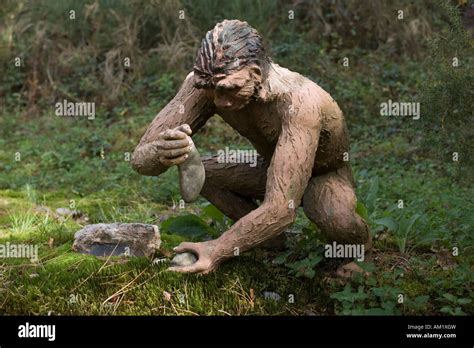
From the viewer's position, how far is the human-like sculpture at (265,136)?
138 inches

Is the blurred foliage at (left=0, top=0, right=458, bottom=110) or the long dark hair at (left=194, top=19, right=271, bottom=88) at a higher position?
the blurred foliage at (left=0, top=0, right=458, bottom=110)

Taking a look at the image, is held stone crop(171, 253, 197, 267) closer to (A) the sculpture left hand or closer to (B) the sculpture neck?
(A) the sculpture left hand

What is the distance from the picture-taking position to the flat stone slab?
4.11 meters

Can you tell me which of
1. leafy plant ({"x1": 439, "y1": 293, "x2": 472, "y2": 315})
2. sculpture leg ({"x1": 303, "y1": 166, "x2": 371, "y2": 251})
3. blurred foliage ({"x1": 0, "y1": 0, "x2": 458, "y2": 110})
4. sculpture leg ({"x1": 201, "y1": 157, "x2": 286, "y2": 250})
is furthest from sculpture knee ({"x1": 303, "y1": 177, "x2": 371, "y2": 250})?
blurred foliage ({"x1": 0, "y1": 0, "x2": 458, "y2": 110})

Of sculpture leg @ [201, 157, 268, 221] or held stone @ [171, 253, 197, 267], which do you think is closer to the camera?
held stone @ [171, 253, 197, 267]

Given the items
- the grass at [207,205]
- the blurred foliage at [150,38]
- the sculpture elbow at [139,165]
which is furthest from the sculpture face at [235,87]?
the blurred foliage at [150,38]

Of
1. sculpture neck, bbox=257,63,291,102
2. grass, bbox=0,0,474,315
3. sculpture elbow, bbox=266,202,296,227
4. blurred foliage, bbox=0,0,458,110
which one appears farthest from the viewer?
blurred foliage, bbox=0,0,458,110

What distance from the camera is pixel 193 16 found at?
1018 cm

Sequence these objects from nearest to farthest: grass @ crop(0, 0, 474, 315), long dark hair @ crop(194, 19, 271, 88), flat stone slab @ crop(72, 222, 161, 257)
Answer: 1. long dark hair @ crop(194, 19, 271, 88)
2. grass @ crop(0, 0, 474, 315)
3. flat stone slab @ crop(72, 222, 161, 257)

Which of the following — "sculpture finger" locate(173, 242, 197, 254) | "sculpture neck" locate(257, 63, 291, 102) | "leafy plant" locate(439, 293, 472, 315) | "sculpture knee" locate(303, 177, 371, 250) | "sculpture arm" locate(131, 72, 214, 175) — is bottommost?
"leafy plant" locate(439, 293, 472, 315)

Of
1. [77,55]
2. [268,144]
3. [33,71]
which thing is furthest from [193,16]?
[268,144]

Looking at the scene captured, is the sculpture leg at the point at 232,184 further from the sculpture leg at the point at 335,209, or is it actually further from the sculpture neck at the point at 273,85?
the sculpture neck at the point at 273,85
